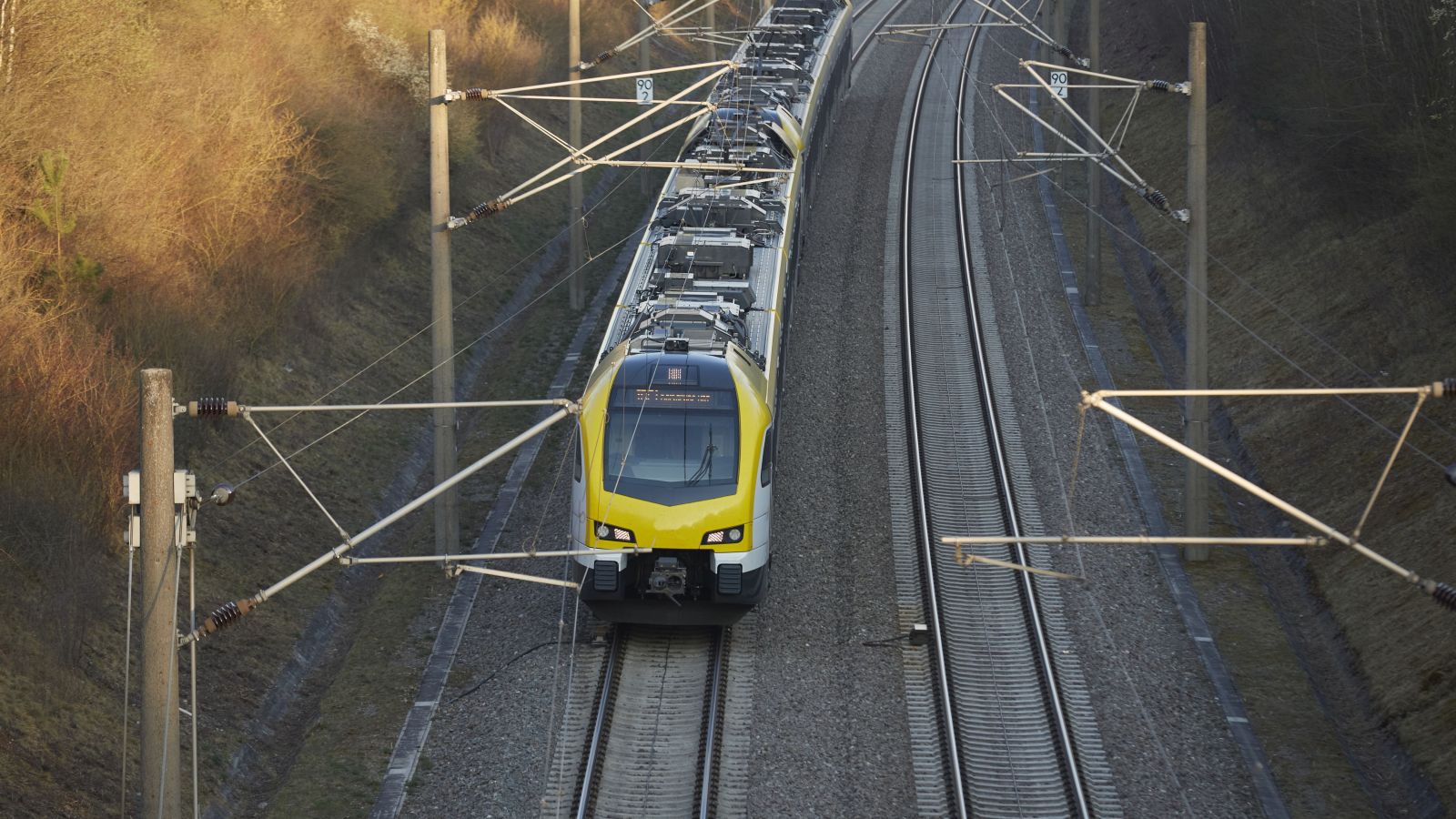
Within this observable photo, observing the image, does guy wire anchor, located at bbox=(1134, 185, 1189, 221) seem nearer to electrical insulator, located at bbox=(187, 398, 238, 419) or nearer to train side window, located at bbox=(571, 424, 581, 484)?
train side window, located at bbox=(571, 424, 581, 484)

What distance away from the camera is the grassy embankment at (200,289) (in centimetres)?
1547

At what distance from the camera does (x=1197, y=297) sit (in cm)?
1972

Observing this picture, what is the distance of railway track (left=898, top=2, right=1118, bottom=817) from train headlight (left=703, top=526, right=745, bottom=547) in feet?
9.01

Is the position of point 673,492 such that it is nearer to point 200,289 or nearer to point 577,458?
point 577,458

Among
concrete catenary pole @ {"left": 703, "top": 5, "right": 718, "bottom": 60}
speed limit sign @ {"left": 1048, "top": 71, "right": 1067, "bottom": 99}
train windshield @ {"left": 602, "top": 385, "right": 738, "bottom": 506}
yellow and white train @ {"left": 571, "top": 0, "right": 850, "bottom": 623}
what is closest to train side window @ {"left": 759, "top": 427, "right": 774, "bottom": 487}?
yellow and white train @ {"left": 571, "top": 0, "right": 850, "bottom": 623}

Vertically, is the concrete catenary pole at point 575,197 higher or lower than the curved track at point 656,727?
higher

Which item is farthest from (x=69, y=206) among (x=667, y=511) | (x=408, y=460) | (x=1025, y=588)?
(x=1025, y=588)

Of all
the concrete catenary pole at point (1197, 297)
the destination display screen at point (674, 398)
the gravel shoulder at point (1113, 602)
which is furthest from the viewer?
the concrete catenary pole at point (1197, 297)

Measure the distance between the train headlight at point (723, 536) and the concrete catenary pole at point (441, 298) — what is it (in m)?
4.10

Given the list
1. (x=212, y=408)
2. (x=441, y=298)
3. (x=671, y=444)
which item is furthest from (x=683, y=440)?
(x=212, y=408)

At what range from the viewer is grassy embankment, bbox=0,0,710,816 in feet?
50.8

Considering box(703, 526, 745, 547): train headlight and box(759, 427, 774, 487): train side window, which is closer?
box(703, 526, 745, 547): train headlight

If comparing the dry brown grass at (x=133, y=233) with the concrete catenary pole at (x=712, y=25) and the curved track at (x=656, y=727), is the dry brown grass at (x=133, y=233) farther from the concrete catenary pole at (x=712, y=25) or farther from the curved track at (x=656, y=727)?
the concrete catenary pole at (x=712, y=25)

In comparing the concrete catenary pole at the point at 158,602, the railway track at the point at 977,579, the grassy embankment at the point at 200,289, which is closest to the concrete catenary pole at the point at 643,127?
the grassy embankment at the point at 200,289
